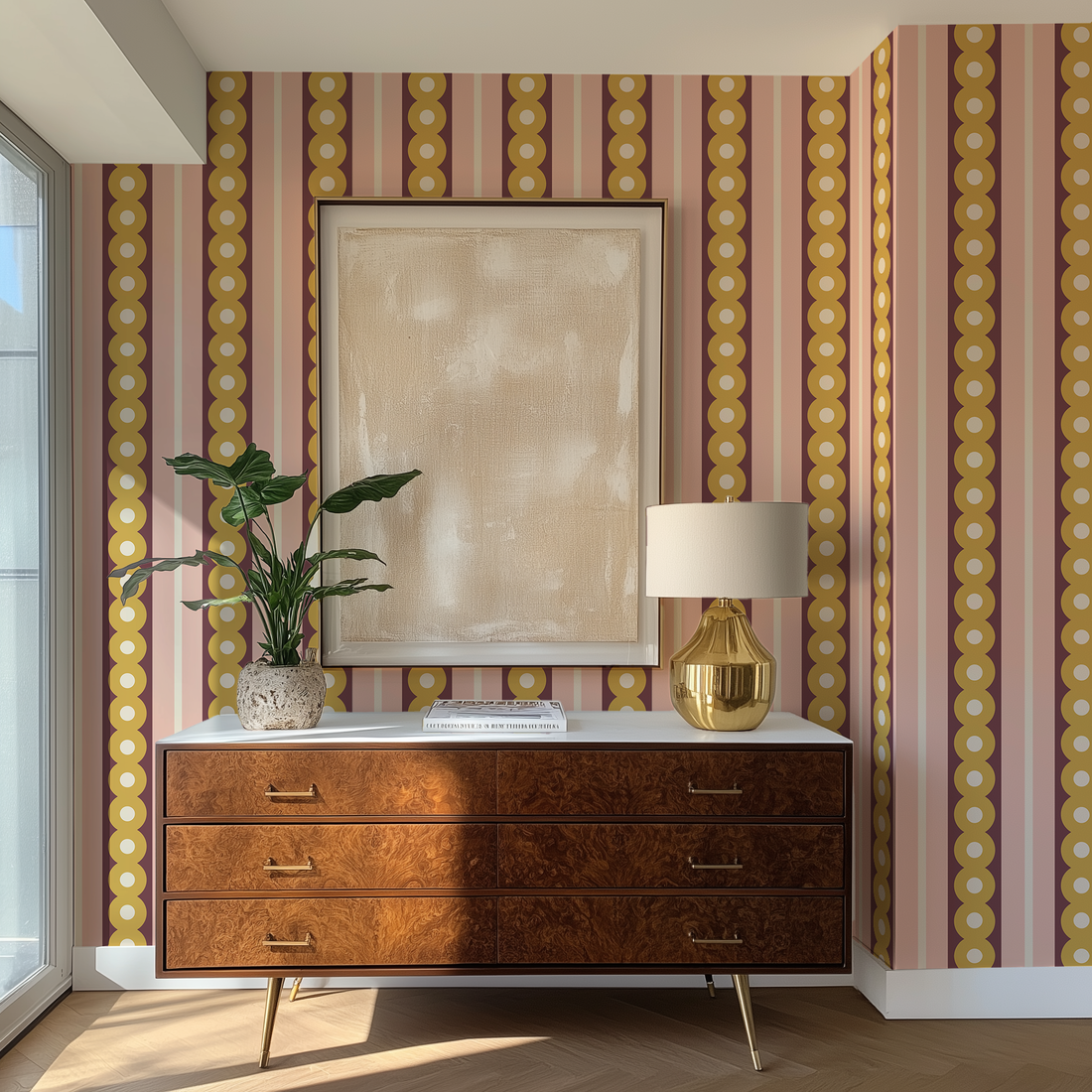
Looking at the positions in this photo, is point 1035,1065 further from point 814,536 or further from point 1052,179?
point 1052,179

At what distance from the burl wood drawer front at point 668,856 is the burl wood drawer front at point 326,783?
14cm

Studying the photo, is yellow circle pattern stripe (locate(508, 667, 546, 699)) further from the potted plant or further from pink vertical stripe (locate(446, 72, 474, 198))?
pink vertical stripe (locate(446, 72, 474, 198))

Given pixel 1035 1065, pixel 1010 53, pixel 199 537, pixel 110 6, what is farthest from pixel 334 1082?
pixel 1010 53

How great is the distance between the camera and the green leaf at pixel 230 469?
7.36 feet

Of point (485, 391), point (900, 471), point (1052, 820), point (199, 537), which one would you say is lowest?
point (1052, 820)

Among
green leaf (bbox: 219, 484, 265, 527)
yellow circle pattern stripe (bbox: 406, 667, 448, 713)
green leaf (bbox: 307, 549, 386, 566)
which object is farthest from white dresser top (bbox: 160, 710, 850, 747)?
green leaf (bbox: 219, 484, 265, 527)

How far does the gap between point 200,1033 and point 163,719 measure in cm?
84

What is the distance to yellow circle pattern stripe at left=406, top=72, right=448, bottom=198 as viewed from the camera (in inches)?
104

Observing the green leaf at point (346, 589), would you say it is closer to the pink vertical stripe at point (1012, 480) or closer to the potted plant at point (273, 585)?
the potted plant at point (273, 585)

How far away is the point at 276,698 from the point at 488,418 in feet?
3.20

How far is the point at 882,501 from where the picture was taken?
8.24 feet

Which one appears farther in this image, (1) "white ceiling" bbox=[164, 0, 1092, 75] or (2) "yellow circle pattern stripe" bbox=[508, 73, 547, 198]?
(2) "yellow circle pattern stripe" bbox=[508, 73, 547, 198]

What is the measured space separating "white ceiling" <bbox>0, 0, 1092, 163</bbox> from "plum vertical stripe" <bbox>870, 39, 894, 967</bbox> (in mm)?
203

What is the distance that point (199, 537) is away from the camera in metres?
2.64
